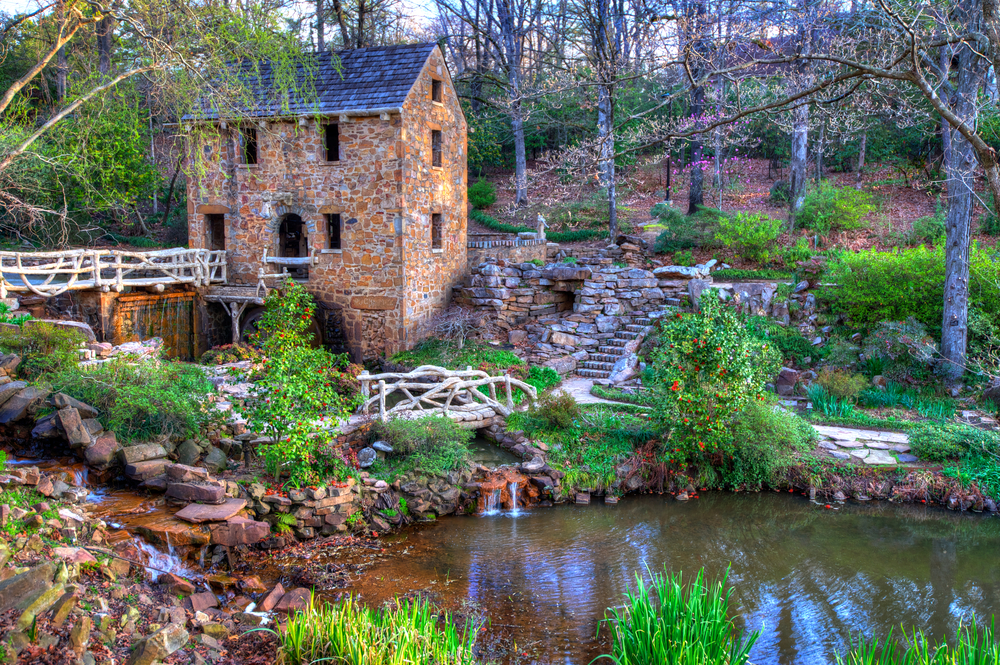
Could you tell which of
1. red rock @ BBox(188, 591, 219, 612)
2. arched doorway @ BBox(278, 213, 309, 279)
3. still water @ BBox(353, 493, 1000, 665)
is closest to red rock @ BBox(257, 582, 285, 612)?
red rock @ BBox(188, 591, 219, 612)

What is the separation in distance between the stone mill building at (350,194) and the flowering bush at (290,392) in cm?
731

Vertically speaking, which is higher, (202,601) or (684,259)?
(684,259)

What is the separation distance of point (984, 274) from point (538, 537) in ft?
32.5

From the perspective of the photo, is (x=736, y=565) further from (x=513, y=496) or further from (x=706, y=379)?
(x=513, y=496)

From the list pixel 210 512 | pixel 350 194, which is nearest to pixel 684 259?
pixel 350 194

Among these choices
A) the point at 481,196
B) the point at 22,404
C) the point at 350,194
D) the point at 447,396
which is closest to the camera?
the point at 22,404

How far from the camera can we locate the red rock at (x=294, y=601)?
640 centimetres

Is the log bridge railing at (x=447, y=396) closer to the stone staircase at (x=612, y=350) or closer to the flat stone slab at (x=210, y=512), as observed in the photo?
the stone staircase at (x=612, y=350)

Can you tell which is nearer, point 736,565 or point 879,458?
point 736,565

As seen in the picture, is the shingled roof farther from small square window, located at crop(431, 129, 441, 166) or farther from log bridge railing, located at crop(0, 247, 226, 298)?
log bridge railing, located at crop(0, 247, 226, 298)

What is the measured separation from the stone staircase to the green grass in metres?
2.45

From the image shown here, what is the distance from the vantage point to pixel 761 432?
9.91m

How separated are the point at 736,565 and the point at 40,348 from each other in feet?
34.3

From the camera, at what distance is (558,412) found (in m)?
11.0
